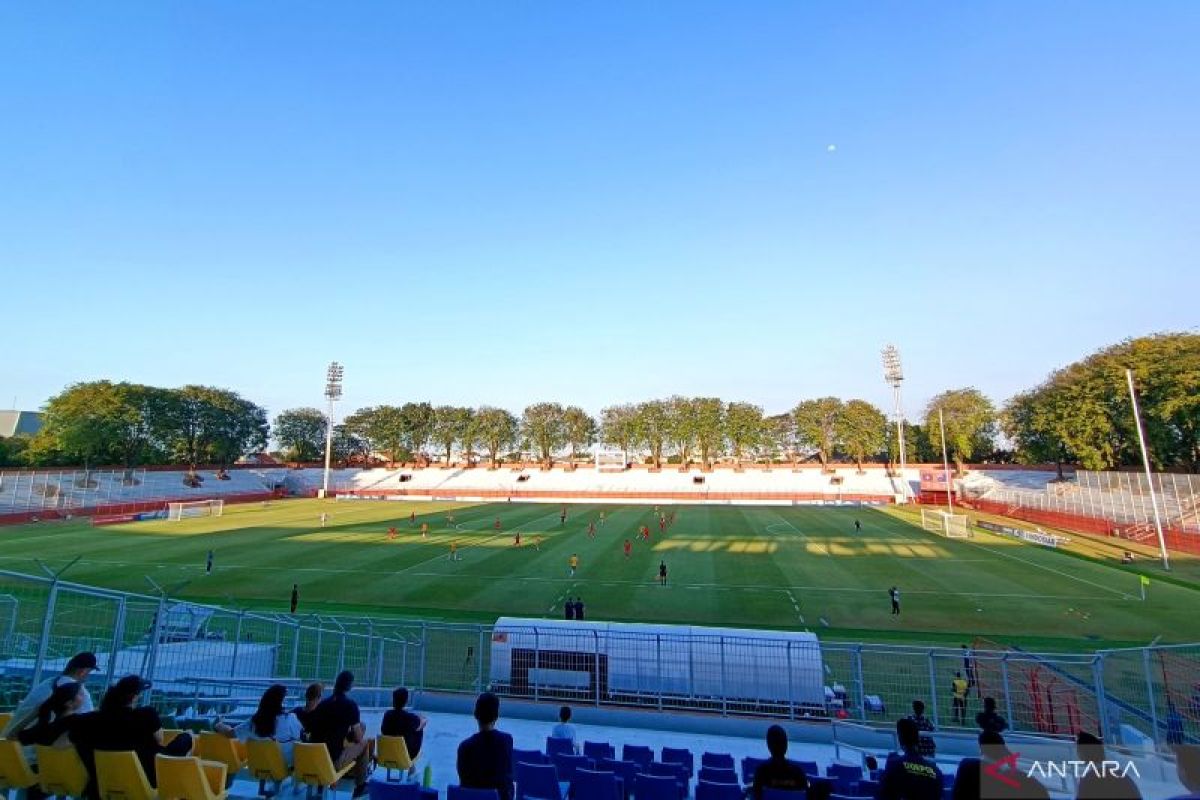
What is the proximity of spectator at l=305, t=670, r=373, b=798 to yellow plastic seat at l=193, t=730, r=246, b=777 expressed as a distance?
1.01 metres

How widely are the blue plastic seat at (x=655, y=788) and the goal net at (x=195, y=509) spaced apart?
64.6 meters

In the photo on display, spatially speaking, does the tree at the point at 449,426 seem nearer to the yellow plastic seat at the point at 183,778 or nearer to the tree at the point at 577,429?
the tree at the point at 577,429

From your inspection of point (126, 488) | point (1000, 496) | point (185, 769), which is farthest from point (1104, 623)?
point (126, 488)

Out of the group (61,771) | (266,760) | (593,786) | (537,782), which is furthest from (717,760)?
(61,771)

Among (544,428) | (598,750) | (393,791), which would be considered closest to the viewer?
(393,791)

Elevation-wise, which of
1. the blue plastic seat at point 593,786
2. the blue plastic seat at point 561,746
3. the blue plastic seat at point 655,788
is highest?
the blue plastic seat at point 593,786

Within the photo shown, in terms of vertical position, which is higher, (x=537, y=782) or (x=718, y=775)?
(x=537, y=782)

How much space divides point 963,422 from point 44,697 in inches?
4108

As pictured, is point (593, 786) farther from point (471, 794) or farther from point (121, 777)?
point (121, 777)

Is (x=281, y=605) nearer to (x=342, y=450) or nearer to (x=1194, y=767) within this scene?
(x=1194, y=767)

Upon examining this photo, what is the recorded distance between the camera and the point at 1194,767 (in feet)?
15.3

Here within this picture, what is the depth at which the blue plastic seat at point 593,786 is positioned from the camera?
18.6 ft

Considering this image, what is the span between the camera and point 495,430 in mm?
112062

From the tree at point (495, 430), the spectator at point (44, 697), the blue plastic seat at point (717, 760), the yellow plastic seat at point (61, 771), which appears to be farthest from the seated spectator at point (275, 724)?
the tree at point (495, 430)
